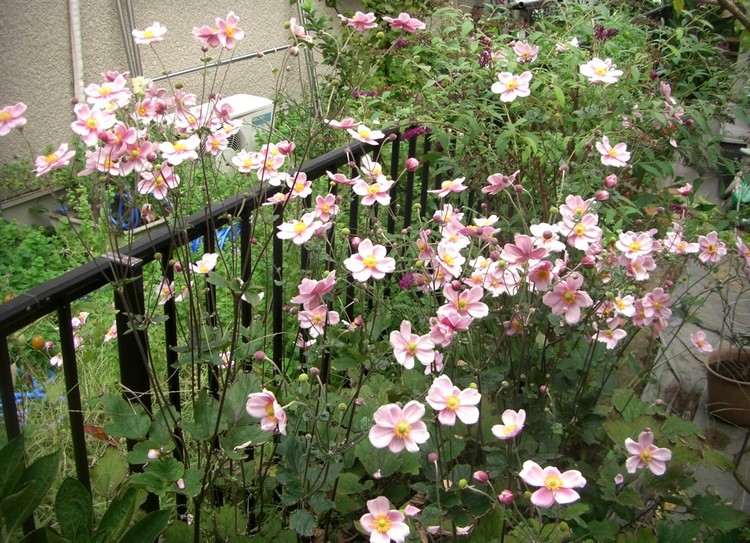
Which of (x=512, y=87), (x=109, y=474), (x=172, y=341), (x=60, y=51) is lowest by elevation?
(x=60, y=51)

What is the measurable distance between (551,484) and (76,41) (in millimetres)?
4279

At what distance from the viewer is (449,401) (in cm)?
109

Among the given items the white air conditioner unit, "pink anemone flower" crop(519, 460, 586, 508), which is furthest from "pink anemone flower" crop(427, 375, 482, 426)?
the white air conditioner unit

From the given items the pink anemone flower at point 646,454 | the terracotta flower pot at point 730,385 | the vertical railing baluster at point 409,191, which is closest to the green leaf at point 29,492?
the pink anemone flower at point 646,454

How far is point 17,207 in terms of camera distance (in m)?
4.27

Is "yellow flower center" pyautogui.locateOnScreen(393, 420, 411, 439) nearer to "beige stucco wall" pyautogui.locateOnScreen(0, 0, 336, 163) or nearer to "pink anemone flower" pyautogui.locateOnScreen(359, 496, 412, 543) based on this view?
"pink anemone flower" pyautogui.locateOnScreen(359, 496, 412, 543)

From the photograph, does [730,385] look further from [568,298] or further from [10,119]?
[10,119]

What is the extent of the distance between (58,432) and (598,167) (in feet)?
6.00

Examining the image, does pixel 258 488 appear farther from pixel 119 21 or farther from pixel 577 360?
pixel 119 21

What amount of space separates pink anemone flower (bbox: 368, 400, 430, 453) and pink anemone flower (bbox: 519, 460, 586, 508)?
0.16m

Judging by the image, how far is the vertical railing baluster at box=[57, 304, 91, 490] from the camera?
1.18 meters

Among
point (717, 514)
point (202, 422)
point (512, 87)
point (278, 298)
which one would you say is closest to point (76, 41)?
point (278, 298)

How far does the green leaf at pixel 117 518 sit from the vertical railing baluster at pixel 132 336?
7.9 inches

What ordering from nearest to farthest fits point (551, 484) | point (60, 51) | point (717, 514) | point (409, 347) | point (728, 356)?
point (551, 484) → point (409, 347) → point (717, 514) → point (728, 356) → point (60, 51)
